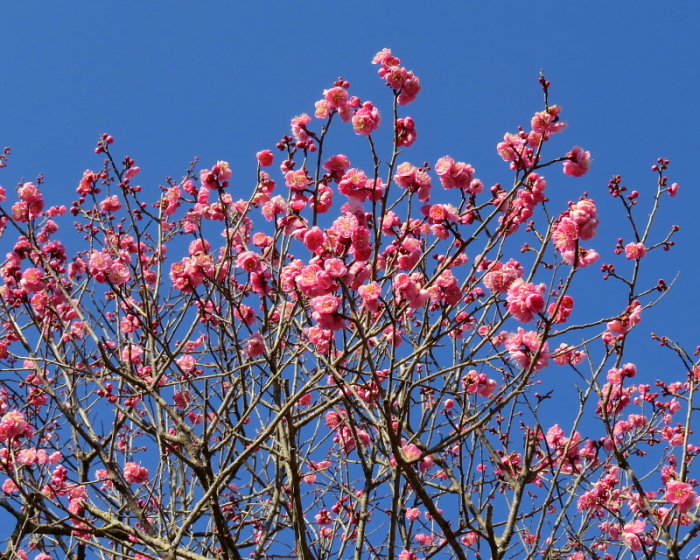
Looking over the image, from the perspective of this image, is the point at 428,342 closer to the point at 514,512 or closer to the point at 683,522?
the point at 514,512

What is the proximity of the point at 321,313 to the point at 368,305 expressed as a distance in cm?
26

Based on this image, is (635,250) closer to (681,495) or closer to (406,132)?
(681,495)

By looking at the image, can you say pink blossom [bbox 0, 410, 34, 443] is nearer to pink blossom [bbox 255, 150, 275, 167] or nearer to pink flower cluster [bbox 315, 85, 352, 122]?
pink blossom [bbox 255, 150, 275, 167]

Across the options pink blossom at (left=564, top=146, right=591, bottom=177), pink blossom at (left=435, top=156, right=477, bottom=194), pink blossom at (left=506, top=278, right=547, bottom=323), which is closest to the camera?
pink blossom at (left=506, top=278, right=547, bottom=323)

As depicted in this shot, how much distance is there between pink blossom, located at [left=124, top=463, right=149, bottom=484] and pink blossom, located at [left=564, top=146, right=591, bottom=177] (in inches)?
128

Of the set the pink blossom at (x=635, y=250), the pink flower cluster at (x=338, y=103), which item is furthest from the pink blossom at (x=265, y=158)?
the pink blossom at (x=635, y=250)

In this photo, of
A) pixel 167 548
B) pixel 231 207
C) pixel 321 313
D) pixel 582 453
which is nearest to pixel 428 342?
pixel 321 313

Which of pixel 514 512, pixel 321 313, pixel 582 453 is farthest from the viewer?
pixel 582 453

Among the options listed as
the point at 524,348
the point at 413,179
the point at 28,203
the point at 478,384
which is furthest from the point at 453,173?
the point at 28,203

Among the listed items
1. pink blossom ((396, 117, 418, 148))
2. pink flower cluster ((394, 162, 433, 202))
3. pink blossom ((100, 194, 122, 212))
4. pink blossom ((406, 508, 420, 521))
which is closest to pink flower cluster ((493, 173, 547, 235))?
pink flower cluster ((394, 162, 433, 202))

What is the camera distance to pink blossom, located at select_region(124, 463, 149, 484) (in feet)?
14.9

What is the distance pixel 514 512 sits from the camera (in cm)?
345

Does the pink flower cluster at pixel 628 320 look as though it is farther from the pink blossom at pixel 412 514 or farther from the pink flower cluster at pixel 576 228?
the pink blossom at pixel 412 514

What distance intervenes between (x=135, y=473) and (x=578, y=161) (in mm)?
3339
